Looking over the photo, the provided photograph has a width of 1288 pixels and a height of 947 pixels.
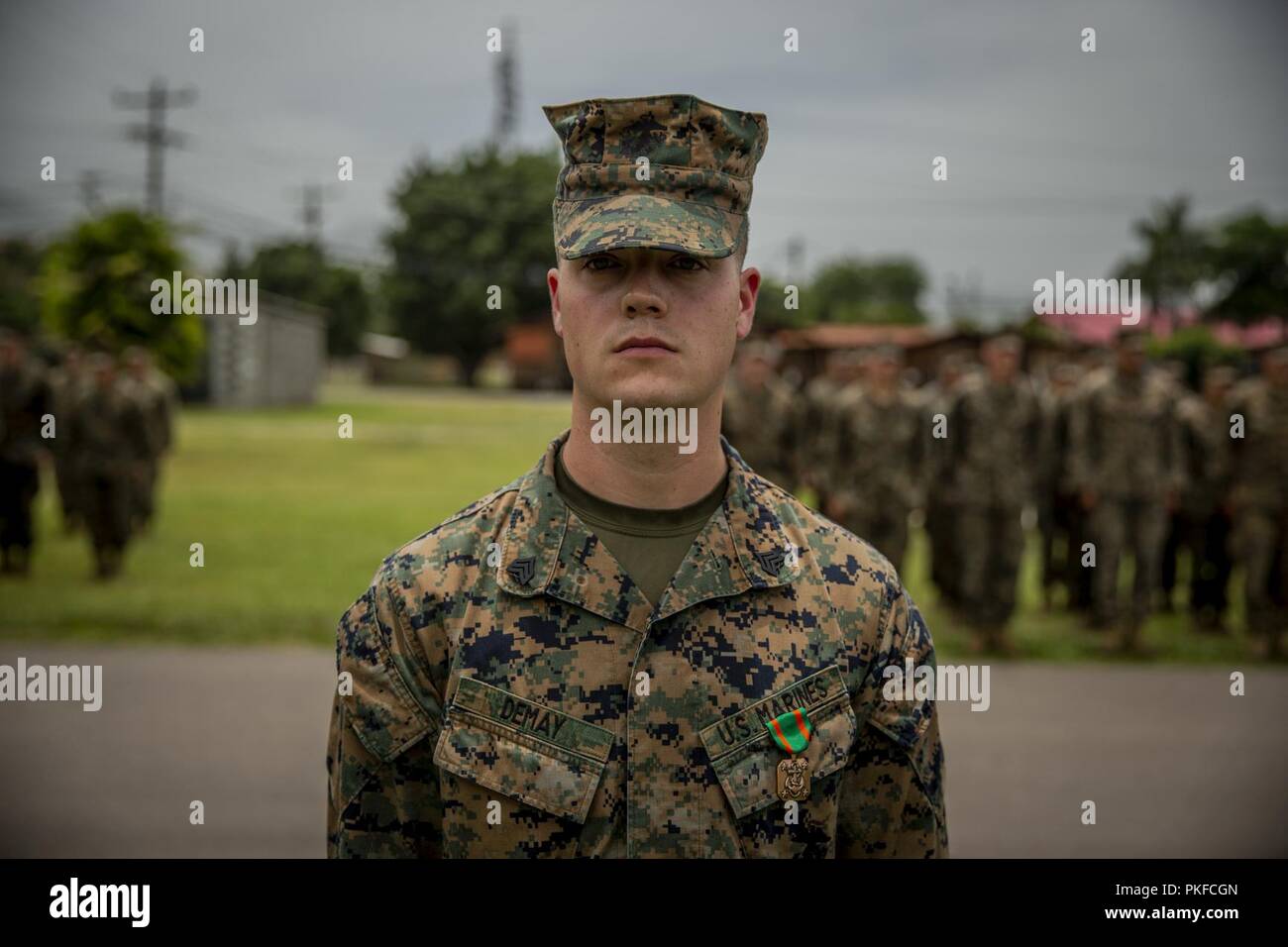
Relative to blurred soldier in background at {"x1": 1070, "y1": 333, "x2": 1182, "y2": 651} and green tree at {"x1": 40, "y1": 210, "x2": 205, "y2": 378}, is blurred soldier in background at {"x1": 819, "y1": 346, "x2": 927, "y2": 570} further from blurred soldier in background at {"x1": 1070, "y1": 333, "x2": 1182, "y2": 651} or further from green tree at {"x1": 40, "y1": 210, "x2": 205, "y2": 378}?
green tree at {"x1": 40, "y1": 210, "x2": 205, "y2": 378}

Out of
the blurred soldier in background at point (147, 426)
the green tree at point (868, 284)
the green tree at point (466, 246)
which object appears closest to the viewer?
the blurred soldier in background at point (147, 426)

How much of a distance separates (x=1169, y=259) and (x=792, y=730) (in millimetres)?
57412

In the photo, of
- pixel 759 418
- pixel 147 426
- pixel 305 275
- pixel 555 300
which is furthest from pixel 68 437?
pixel 305 275

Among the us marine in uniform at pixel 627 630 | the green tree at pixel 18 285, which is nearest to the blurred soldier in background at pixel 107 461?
the us marine in uniform at pixel 627 630

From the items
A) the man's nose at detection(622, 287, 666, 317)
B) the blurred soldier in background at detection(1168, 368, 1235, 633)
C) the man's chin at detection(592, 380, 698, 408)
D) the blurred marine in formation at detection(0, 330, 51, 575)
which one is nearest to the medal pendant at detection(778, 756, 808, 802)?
the man's chin at detection(592, 380, 698, 408)

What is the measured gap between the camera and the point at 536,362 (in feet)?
155

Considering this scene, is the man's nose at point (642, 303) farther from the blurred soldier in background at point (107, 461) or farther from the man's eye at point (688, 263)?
the blurred soldier in background at point (107, 461)

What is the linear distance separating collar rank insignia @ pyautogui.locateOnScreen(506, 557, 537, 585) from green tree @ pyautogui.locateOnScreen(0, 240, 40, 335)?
36.7m

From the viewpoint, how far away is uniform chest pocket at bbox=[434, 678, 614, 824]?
1.94 m

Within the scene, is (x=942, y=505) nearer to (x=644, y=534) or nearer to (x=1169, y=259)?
(x=644, y=534)

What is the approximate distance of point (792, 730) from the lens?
199 centimetres

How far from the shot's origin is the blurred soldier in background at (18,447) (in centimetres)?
1150

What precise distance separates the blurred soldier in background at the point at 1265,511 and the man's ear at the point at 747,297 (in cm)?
831
